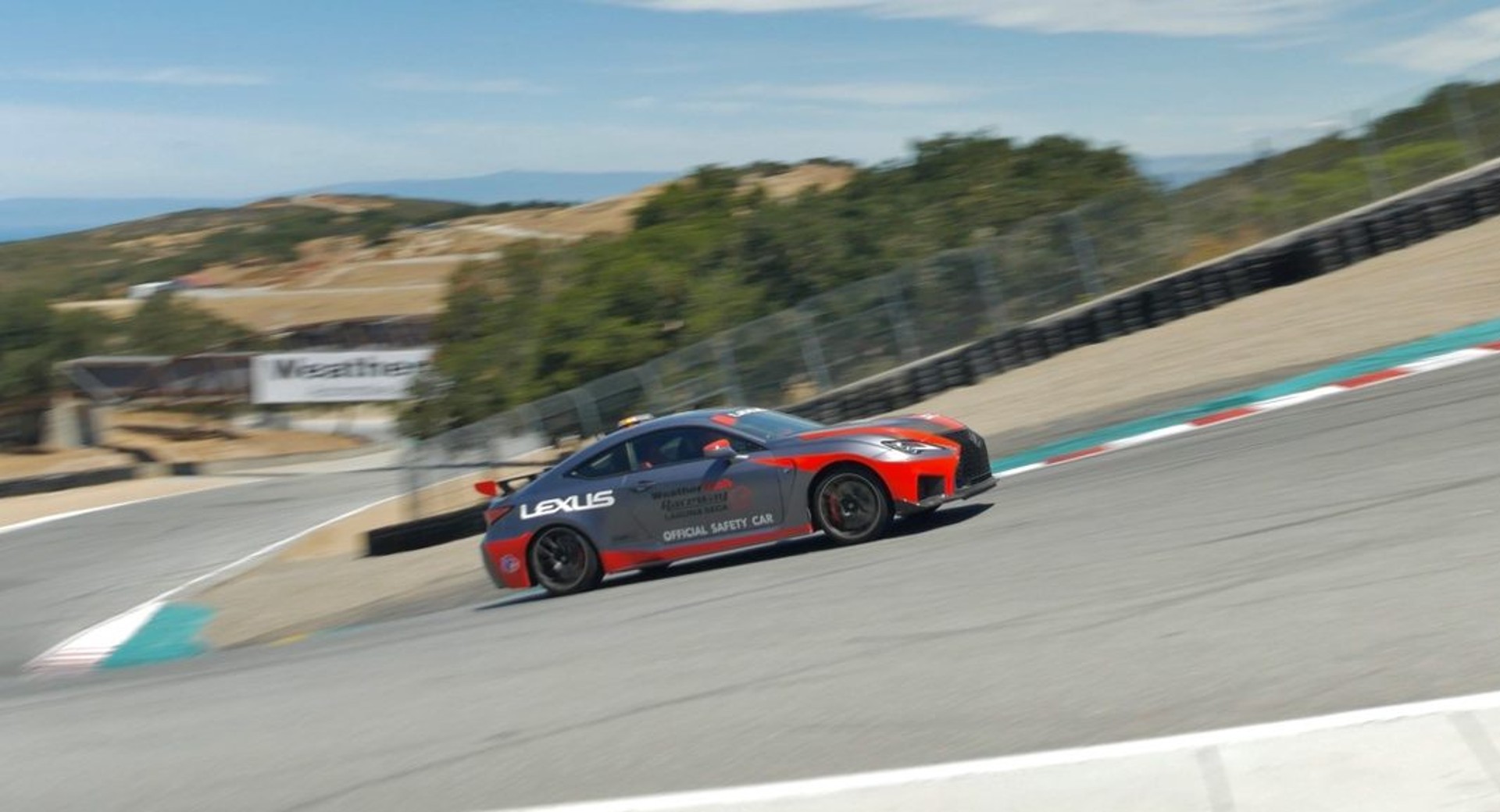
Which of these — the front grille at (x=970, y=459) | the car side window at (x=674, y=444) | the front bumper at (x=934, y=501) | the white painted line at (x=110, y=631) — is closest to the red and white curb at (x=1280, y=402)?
the front grille at (x=970, y=459)

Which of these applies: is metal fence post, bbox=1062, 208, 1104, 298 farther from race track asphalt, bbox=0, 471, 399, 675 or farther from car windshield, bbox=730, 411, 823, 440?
race track asphalt, bbox=0, 471, 399, 675

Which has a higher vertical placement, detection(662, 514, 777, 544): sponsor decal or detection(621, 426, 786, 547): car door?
detection(621, 426, 786, 547): car door

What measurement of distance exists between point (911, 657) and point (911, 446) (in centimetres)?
417

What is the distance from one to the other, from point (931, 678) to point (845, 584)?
2.92m

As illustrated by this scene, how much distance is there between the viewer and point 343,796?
7.08 metres

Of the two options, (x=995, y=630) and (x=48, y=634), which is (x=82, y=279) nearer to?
(x=48, y=634)

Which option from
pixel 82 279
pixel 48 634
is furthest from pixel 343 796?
pixel 82 279

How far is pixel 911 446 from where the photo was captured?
1179 centimetres

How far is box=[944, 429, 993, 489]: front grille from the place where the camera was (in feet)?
39.2

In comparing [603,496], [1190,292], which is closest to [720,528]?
[603,496]

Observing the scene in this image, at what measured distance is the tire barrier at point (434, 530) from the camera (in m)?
21.0

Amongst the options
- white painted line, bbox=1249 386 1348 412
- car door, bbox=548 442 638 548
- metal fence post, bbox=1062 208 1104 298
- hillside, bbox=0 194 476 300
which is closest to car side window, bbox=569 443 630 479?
car door, bbox=548 442 638 548

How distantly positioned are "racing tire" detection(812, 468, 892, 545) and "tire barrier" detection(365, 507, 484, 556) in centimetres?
956

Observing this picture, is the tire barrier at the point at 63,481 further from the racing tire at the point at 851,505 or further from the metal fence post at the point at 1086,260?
the racing tire at the point at 851,505
